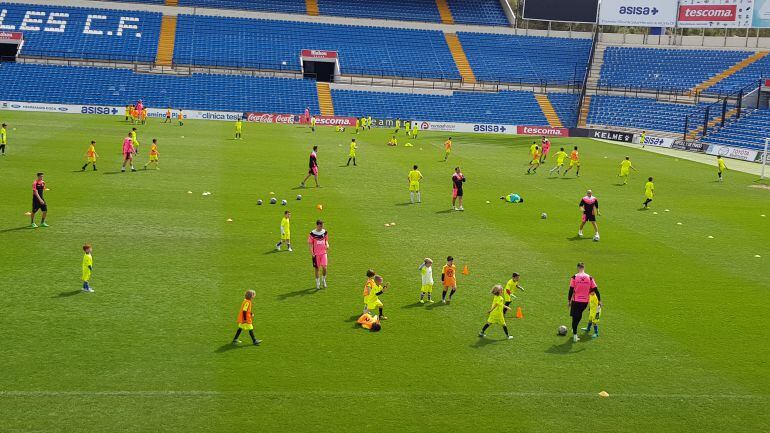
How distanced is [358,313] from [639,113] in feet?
212

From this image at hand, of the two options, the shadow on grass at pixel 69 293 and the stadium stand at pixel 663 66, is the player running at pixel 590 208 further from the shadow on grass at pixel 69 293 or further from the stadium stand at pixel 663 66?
the stadium stand at pixel 663 66

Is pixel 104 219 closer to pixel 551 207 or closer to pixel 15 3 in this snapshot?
pixel 551 207

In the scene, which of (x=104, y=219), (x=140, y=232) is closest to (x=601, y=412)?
(x=140, y=232)

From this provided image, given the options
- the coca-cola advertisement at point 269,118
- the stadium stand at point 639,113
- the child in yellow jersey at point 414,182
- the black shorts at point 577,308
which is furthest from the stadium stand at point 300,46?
the black shorts at point 577,308

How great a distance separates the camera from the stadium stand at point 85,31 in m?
80.0

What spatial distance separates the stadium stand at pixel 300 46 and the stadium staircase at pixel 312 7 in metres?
2.58

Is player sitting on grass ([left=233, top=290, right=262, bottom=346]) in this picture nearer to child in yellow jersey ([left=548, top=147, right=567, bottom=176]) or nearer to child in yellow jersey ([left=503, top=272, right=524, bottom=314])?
child in yellow jersey ([left=503, top=272, right=524, bottom=314])

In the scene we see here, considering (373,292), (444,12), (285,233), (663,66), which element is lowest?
(373,292)

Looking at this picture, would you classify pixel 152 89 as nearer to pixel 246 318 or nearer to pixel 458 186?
pixel 458 186

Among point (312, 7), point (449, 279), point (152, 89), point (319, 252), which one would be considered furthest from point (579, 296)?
point (312, 7)

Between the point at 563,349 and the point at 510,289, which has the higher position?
the point at 510,289

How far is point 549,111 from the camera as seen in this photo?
3241 inches

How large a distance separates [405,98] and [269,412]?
69.8 meters

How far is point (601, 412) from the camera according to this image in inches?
573
